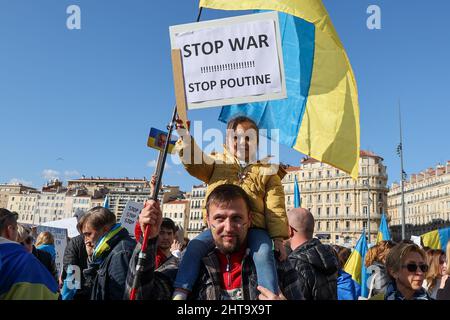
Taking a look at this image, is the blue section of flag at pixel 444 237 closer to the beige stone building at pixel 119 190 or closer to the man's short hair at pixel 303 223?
the man's short hair at pixel 303 223

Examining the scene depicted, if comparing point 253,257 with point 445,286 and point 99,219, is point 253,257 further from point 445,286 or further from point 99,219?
point 445,286

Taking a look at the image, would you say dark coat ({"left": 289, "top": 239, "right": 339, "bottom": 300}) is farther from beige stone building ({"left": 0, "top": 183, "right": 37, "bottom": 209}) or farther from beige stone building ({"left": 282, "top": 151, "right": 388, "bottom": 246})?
beige stone building ({"left": 0, "top": 183, "right": 37, "bottom": 209})

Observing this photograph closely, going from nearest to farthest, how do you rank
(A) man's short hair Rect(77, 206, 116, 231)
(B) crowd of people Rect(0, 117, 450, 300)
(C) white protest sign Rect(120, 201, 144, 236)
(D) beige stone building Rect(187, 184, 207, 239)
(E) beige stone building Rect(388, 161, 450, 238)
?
(B) crowd of people Rect(0, 117, 450, 300) → (A) man's short hair Rect(77, 206, 116, 231) → (C) white protest sign Rect(120, 201, 144, 236) → (E) beige stone building Rect(388, 161, 450, 238) → (D) beige stone building Rect(187, 184, 207, 239)

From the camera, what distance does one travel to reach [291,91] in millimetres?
6707

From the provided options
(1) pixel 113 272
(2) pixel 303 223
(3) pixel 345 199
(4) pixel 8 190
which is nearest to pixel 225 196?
(1) pixel 113 272

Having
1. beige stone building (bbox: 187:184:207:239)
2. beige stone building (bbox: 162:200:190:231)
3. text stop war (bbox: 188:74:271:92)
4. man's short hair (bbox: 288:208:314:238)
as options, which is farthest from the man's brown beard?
beige stone building (bbox: 162:200:190:231)

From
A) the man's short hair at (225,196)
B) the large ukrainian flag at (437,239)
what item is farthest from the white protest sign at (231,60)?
the large ukrainian flag at (437,239)

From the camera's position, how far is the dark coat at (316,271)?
154 inches

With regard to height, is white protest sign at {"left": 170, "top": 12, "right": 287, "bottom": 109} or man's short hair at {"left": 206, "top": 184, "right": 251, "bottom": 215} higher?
white protest sign at {"left": 170, "top": 12, "right": 287, "bottom": 109}

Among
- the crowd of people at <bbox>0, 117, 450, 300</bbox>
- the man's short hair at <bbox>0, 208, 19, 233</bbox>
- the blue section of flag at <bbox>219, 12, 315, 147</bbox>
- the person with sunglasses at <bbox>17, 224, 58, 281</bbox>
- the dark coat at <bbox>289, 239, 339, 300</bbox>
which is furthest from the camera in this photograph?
the blue section of flag at <bbox>219, 12, 315, 147</bbox>

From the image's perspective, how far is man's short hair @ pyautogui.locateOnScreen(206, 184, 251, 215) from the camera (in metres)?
2.88

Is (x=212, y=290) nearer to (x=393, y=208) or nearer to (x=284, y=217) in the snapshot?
(x=284, y=217)

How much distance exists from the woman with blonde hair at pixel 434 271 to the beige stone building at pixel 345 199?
92.4 meters
